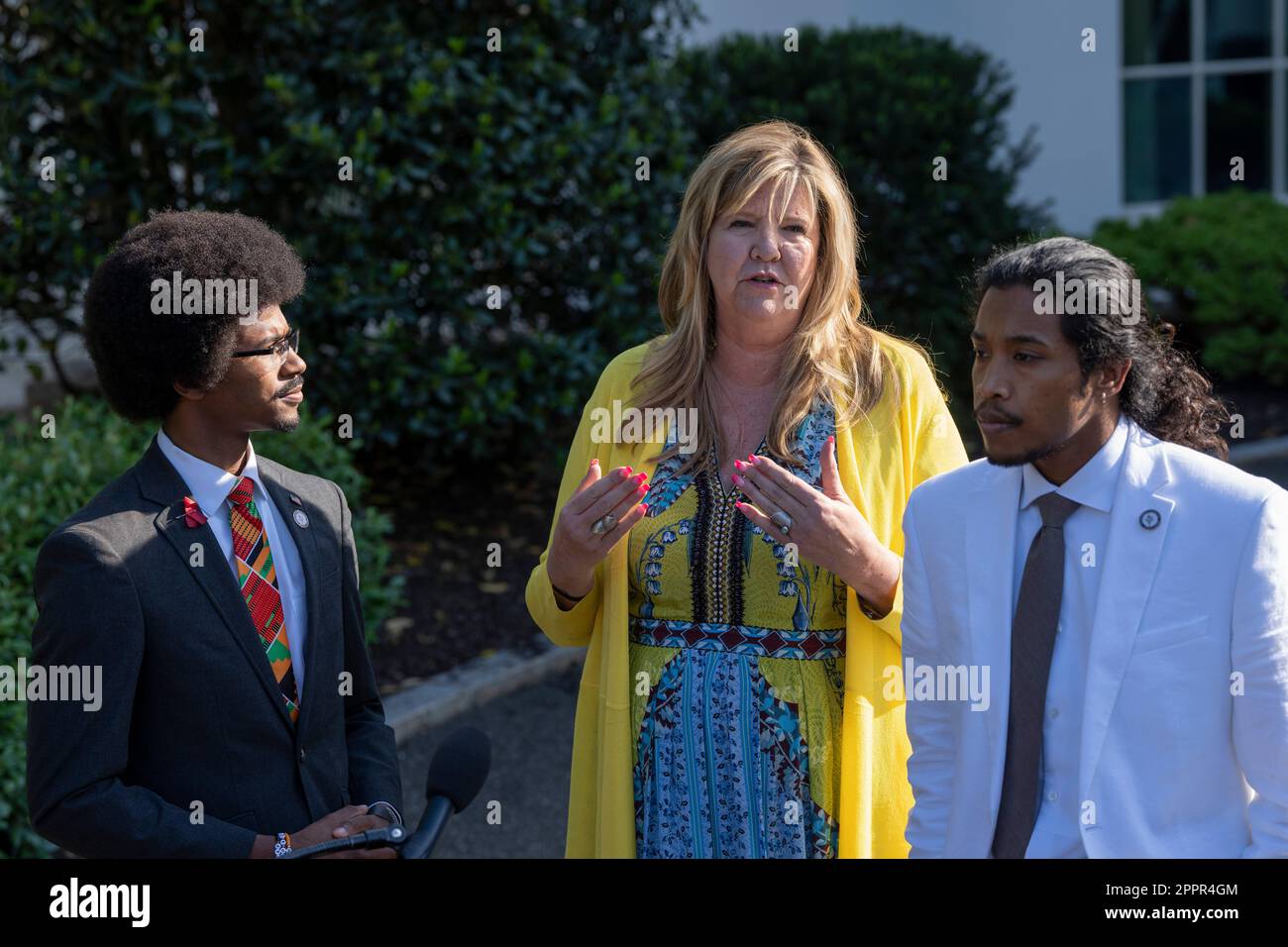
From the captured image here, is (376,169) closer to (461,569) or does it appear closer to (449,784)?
(461,569)

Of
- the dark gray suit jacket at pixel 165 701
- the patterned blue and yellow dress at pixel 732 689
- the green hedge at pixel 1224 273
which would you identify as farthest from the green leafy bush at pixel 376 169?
the green hedge at pixel 1224 273

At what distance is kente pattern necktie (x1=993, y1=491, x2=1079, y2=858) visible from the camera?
8.34 ft

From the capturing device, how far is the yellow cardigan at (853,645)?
3.07m

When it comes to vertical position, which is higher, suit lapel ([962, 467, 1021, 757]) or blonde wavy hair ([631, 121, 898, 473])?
blonde wavy hair ([631, 121, 898, 473])

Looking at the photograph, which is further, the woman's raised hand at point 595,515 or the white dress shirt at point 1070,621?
the woman's raised hand at point 595,515

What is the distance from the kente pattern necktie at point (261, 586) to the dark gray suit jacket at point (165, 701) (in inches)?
1.6

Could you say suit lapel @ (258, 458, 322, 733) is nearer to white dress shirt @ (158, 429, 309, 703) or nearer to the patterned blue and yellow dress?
white dress shirt @ (158, 429, 309, 703)

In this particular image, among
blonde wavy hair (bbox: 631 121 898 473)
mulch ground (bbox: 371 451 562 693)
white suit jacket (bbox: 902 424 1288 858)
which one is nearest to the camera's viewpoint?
white suit jacket (bbox: 902 424 1288 858)

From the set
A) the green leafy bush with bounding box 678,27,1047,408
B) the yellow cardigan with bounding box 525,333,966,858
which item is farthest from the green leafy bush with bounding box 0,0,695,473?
the yellow cardigan with bounding box 525,333,966,858

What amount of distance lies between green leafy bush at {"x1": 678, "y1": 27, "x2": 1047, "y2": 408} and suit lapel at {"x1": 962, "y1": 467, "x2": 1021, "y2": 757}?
651 cm

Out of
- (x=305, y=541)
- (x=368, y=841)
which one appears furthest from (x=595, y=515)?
(x=368, y=841)

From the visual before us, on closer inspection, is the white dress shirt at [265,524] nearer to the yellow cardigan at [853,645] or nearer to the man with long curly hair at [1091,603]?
the yellow cardigan at [853,645]

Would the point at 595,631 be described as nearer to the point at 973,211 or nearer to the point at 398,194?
the point at 398,194

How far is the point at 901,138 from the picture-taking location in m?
9.14
